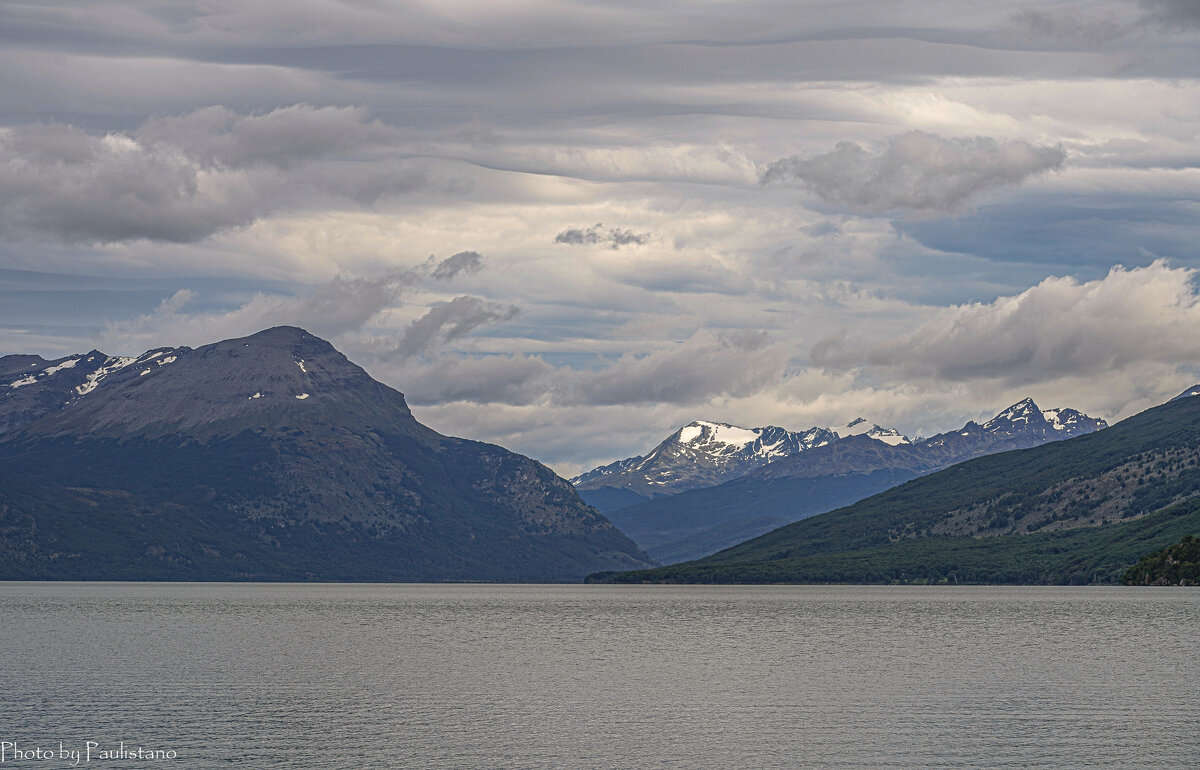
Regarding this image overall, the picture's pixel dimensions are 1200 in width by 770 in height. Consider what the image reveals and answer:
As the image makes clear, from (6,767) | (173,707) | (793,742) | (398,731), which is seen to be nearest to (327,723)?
(398,731)

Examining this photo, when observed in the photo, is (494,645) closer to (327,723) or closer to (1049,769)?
(327,723)

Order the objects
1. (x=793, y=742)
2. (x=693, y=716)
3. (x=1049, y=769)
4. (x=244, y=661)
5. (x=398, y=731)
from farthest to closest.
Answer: (x=244, y=661), (x=693, y=716), (x=398, y=731), (x=793, y=742), (x=1049, y=769)

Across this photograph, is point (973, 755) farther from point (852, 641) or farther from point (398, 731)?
point (852, 641)

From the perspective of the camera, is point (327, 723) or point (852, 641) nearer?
point (327, 723)

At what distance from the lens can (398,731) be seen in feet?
309

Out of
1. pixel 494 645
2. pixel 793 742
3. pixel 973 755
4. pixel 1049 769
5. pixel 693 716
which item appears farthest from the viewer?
pixel 494 645

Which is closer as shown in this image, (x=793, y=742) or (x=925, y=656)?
(x=793, y=742)

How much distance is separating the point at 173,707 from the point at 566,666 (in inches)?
2192

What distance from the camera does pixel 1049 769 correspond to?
251ft

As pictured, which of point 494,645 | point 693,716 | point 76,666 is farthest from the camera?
point 494,645

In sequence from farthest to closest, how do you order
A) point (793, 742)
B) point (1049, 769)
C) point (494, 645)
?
point (494, 645)
point (793, 742)
point (1049, 769)

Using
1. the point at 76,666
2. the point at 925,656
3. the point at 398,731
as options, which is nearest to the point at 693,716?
the point at 398,731

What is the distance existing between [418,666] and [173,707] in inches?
1803

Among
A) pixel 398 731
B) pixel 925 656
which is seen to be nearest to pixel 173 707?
pixel 398 731
